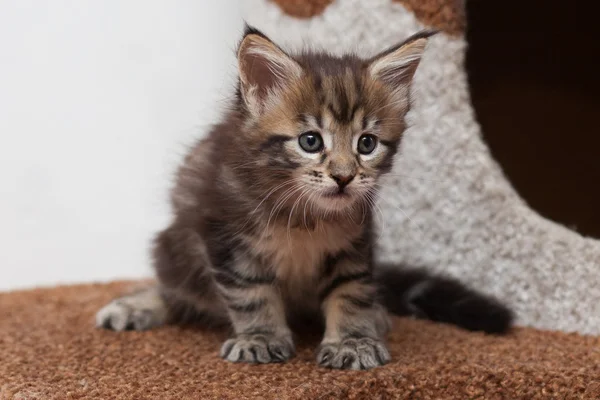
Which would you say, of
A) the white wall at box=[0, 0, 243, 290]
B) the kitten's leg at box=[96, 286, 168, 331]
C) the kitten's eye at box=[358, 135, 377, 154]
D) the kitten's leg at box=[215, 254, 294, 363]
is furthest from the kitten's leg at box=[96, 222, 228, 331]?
the white wall at box=[0, 0, 243, 290]

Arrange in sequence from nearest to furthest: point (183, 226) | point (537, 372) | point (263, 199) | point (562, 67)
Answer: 1. point (537, 372)
2. point (263, 199)
3. point (183, 226)
4. point (562, 67)

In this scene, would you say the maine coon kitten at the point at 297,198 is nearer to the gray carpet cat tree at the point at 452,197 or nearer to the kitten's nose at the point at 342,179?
the kitten's nose at the point at 342,179


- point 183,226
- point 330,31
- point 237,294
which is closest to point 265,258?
point 237,294

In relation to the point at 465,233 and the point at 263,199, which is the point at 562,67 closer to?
the point at 465,233

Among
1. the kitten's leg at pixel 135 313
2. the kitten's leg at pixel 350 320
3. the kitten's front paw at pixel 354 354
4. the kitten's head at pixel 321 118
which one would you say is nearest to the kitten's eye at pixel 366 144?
the kitten's head at pixel 321 118

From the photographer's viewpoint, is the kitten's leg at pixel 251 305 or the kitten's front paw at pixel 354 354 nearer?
the kitten's front paw at pixel 354 354

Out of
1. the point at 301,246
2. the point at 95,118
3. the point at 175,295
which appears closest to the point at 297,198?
the point at 301,246

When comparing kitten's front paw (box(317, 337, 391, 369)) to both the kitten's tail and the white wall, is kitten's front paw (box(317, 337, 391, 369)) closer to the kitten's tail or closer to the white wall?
the kitten's tail
